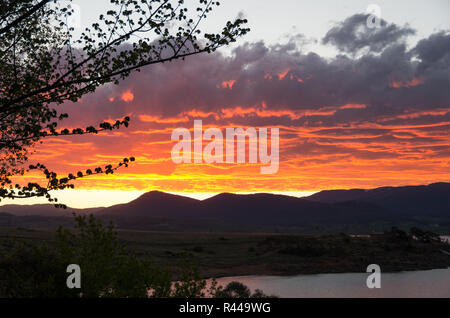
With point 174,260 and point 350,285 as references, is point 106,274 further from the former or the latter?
point 174,260

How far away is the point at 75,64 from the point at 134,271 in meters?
8.94

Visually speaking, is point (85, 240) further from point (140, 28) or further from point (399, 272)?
point (399, 272)

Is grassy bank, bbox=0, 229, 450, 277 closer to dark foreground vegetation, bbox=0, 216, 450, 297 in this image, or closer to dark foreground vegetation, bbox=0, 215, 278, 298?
dark foreground vegetation, bbox=0, 216, 450, 297

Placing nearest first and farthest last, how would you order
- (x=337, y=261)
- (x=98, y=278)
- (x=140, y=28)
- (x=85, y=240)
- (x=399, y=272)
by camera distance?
(x=140, y=28)
(x=98, y=278)
(x=85, y=240)
(x=399, y=272)
(x=337, y=261)

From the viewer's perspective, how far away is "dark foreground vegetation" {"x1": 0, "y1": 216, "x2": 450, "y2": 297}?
60.2ft

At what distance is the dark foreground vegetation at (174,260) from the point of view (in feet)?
60.2

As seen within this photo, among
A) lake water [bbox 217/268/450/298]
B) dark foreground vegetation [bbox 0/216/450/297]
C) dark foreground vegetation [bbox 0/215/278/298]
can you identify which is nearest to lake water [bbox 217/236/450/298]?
lake water [bbox 217/268/450/298]

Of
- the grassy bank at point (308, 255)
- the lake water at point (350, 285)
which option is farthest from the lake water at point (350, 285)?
the grassy bank at point (308, 255)

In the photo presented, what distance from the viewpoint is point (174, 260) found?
260 feet
